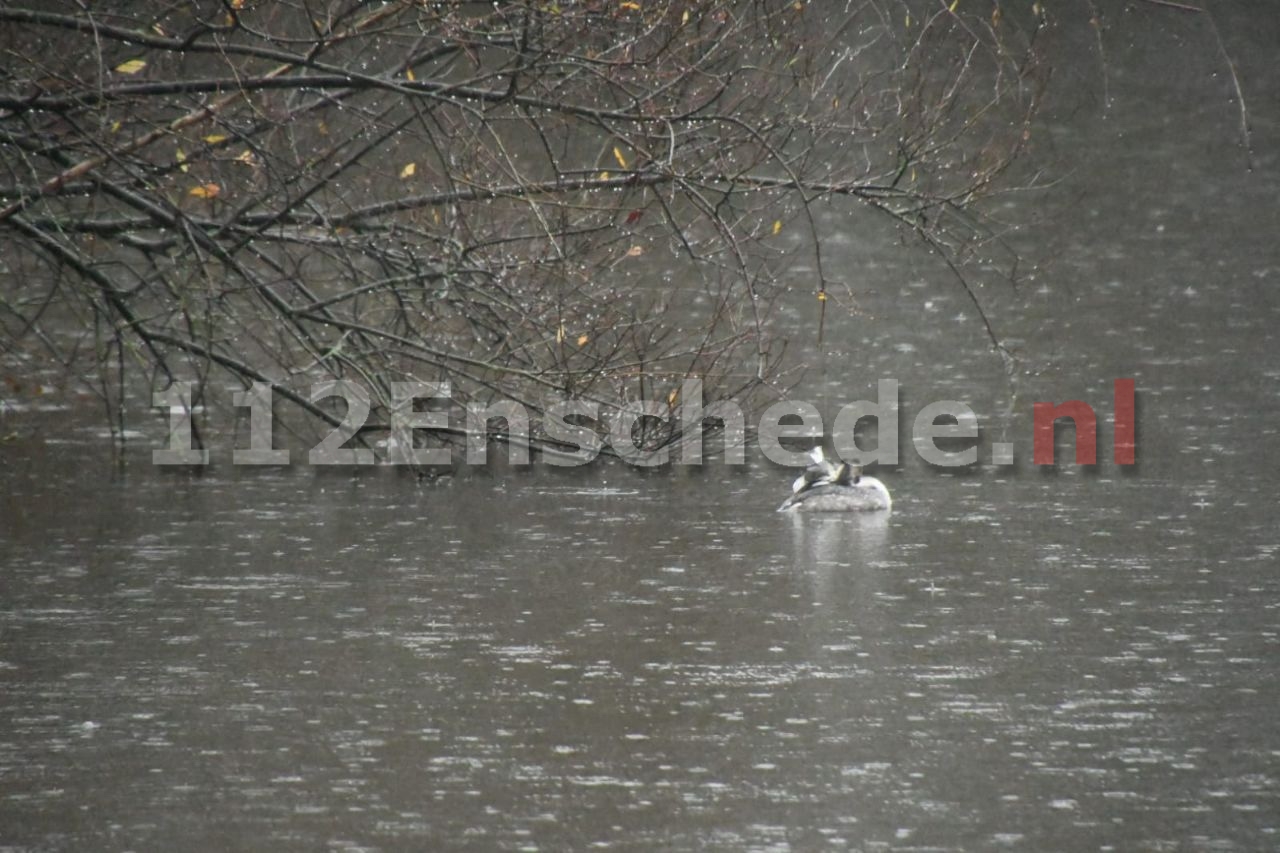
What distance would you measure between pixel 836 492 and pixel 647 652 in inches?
117

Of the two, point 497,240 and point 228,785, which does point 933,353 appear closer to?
point 497,240

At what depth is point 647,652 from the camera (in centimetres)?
793

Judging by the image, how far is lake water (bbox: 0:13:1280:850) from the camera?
614 cm

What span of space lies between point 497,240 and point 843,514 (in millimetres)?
2035

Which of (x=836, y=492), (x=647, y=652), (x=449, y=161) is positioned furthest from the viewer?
(x=836, y=492)

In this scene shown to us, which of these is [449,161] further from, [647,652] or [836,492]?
[836,492]

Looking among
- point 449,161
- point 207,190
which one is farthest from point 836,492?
point 207,190

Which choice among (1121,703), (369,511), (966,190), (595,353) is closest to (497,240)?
(595,353)

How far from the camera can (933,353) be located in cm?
1593

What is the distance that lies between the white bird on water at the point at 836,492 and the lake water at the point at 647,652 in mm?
159

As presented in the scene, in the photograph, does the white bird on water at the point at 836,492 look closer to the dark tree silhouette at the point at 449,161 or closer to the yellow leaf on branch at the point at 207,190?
the dark tree silhouette at the point at 449,161

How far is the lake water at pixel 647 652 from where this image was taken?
6145 mm

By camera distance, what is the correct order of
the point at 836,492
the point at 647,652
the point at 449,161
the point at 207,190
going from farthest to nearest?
the point at 836,492 < the point at 449,161 < the point at 207,190 < the point at 647,652

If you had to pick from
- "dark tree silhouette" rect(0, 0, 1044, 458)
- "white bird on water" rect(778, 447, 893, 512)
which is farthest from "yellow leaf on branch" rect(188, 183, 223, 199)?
"white bird on water" rect(778, 447, 893, 512)
